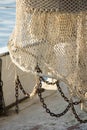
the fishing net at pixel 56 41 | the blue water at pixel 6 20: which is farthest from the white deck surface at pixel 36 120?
the fishing net at pixel 56 41

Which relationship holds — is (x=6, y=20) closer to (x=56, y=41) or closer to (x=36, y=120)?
(x=36, y=120)

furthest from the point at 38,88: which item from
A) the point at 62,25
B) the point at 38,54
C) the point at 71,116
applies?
the point at 71,116

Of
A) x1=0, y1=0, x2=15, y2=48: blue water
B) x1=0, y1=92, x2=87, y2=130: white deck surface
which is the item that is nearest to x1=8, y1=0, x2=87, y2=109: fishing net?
x1=0, y1=92, x2=87, y2=130: white deck surface

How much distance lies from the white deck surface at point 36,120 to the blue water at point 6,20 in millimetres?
740

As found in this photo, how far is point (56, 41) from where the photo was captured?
1883 mm

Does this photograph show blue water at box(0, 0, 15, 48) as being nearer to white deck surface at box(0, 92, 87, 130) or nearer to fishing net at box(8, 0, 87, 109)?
white deck surface at box(0, 92, 87, 130)

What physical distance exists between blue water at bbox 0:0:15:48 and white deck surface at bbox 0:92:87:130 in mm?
740

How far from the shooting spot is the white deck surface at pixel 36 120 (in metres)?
3.52

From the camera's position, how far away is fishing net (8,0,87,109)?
1836 mm

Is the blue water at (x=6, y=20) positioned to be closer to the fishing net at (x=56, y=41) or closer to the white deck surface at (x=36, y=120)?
the white deck surface at (x=36, y=120)

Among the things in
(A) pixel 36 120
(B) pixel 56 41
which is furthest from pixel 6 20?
(B) pixel 56 41

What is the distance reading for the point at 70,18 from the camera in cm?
184

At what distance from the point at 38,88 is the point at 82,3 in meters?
0.59

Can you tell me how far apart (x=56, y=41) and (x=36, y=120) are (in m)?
1.92
